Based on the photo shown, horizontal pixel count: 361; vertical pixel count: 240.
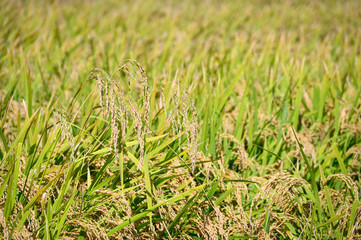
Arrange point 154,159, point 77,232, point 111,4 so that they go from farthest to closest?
point 111,4
point 154,159
point 77,232

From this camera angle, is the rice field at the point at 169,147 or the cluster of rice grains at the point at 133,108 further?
the rice field at the point at 169,147

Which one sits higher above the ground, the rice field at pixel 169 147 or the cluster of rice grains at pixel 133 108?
the cluster of rice grains at pixel 133 108

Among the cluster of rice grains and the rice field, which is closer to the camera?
the cluster of rice grains

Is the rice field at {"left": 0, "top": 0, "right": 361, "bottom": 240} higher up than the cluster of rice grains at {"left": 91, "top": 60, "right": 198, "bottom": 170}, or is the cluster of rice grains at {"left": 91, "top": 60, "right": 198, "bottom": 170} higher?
the cluster of rice grains at {"left": 91, "top": 60, "right": 198, "bottom": 170}

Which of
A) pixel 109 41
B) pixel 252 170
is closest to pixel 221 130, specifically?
pixel 252 170

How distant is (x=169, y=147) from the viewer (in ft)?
4.33

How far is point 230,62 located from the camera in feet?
9.18

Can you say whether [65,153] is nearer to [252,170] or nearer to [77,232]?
[77,232]

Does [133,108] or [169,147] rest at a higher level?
[133,108]

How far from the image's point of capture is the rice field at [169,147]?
49.5 inches

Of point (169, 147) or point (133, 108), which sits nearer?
point (133, 108)

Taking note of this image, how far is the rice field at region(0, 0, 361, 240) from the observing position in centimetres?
126

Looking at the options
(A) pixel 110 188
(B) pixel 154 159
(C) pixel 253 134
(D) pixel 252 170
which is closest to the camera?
(A) pixel 110 188

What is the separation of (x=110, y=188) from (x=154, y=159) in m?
0.25
